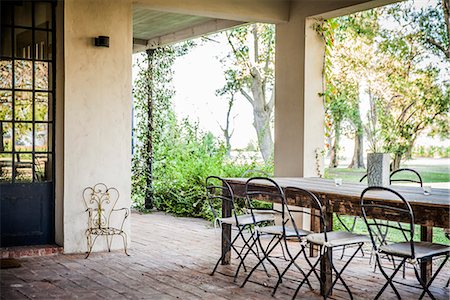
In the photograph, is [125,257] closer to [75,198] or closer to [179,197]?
[75,198]

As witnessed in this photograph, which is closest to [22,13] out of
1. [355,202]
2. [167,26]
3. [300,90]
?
[167,26]

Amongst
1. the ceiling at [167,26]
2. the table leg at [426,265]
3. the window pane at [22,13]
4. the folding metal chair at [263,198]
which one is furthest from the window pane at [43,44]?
the table leg at [426,265]

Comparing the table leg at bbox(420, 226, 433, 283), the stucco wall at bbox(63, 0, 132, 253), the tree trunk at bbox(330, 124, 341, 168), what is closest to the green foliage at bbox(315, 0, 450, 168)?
the tree trunk at bbox(330, 124, 341, 168)

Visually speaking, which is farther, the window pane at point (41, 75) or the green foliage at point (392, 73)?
the green foliage at point (392, 73)

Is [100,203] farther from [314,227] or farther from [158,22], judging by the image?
[158,22]

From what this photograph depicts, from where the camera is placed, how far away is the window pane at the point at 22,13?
238 inches

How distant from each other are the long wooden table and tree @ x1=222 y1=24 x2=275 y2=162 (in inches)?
275

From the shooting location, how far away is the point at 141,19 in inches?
331

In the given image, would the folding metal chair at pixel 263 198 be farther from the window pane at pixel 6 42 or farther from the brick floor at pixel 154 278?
the window pane at pixel 6 42

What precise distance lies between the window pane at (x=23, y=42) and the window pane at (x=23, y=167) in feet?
3.47

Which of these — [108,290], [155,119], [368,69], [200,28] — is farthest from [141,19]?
[108,290]

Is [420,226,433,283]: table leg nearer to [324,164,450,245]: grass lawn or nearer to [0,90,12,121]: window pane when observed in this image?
[324,164,450,245]: grass lawn

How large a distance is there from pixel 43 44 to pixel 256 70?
7.34m

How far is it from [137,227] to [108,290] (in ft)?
11.0
